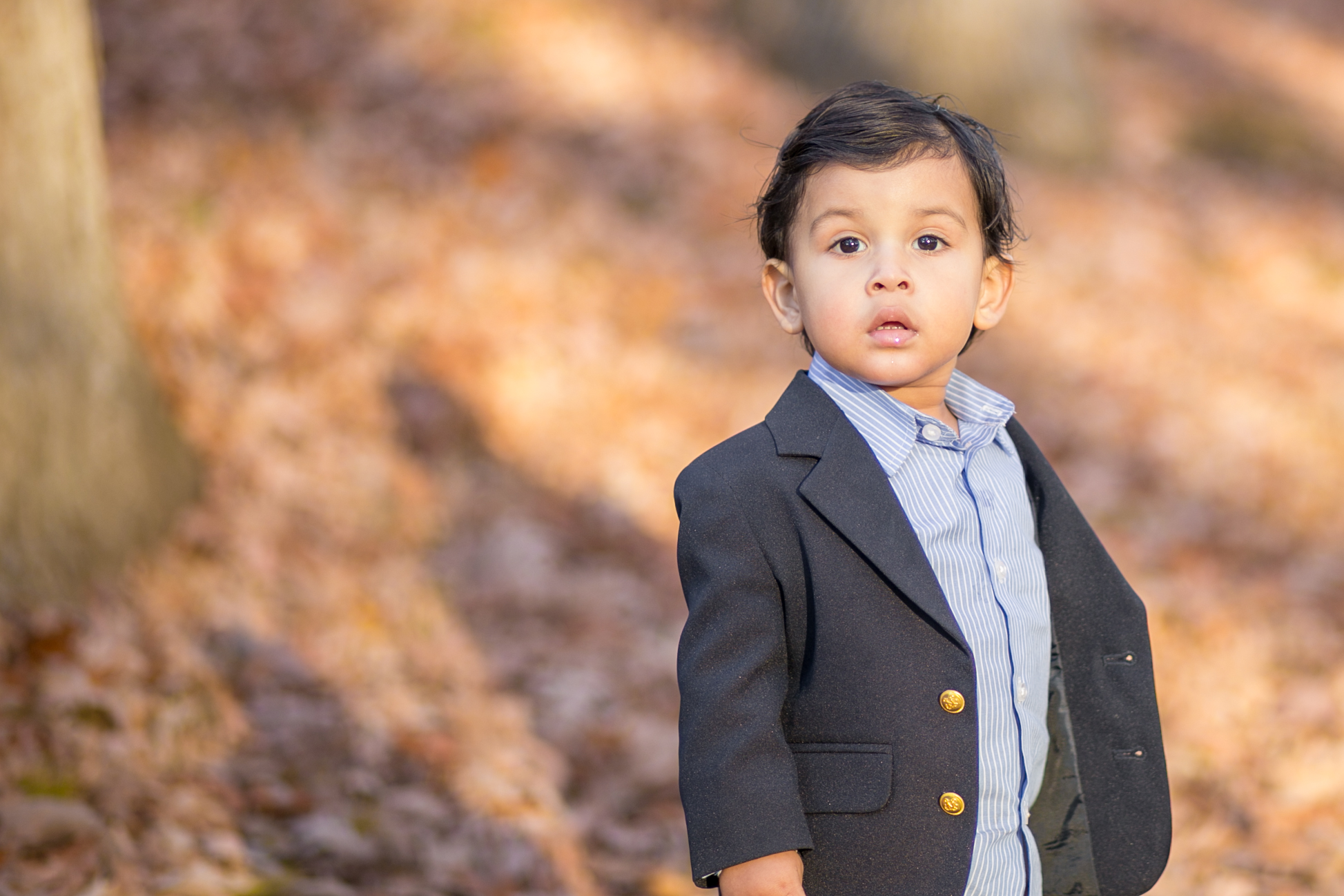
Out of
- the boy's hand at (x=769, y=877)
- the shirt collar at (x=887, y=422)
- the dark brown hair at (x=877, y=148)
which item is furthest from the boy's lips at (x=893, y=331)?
the boy's hand at (x=769, y=877)

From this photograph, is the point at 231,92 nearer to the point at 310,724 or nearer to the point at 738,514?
the point at 310,724

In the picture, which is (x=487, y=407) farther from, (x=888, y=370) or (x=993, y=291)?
(x=888, y=370)

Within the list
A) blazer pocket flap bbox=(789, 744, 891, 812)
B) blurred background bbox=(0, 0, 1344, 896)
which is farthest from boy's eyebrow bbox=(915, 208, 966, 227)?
blurred background bbox=(0, 0, 1344, 896)

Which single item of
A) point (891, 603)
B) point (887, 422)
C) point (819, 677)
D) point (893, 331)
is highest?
point (893, 331)

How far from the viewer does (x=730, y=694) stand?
6.21ft

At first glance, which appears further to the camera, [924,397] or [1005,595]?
[924,397]

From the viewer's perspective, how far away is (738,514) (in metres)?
1.95

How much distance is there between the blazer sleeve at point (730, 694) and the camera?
6.10 feet

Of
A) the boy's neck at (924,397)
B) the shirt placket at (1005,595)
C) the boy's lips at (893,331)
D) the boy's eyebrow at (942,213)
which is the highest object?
Answer: the boy's eyebrow at (942,213)

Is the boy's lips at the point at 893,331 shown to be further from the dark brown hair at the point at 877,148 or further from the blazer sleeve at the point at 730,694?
the blazer sleeve at the point at 730,694

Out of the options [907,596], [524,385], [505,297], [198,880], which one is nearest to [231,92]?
[505,297]

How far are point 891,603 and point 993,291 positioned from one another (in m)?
0.70

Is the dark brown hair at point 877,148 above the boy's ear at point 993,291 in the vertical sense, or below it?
above

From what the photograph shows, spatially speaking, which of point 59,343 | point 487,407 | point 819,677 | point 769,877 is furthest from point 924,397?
point 487,407
